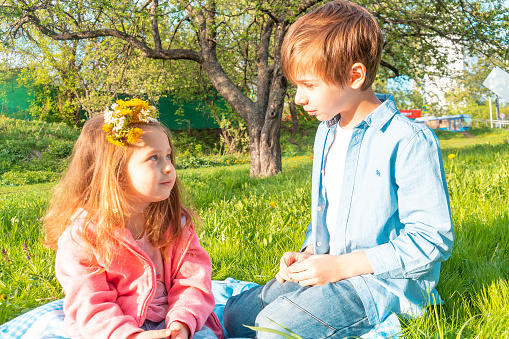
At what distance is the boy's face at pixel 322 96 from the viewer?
1.77 metres

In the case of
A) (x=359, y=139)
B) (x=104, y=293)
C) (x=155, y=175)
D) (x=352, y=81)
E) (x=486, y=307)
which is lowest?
(x=486, y=307)

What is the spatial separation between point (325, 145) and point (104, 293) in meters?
1.18

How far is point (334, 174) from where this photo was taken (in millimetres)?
1989

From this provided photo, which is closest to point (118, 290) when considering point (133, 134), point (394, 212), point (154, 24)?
point (133, 134)

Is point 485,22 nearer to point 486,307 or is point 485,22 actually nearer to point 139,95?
point 486,307

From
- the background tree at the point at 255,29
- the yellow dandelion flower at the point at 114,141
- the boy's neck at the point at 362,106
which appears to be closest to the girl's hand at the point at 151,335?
the yellow dandelion flower at the point at 114,141

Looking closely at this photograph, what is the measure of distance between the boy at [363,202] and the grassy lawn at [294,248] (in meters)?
0.20

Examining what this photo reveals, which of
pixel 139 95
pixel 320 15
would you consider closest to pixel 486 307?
pixel 320 15

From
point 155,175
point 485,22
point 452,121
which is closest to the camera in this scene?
point 155,175

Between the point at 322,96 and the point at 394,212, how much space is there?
552 millimetres

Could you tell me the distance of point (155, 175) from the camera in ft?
5.88

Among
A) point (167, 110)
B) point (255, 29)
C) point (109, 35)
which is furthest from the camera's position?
point (167, 110)

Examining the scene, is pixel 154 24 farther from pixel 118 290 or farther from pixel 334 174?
pixel 118 290

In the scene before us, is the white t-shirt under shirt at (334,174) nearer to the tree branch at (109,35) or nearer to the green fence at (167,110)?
the tree branch at (109,35)
